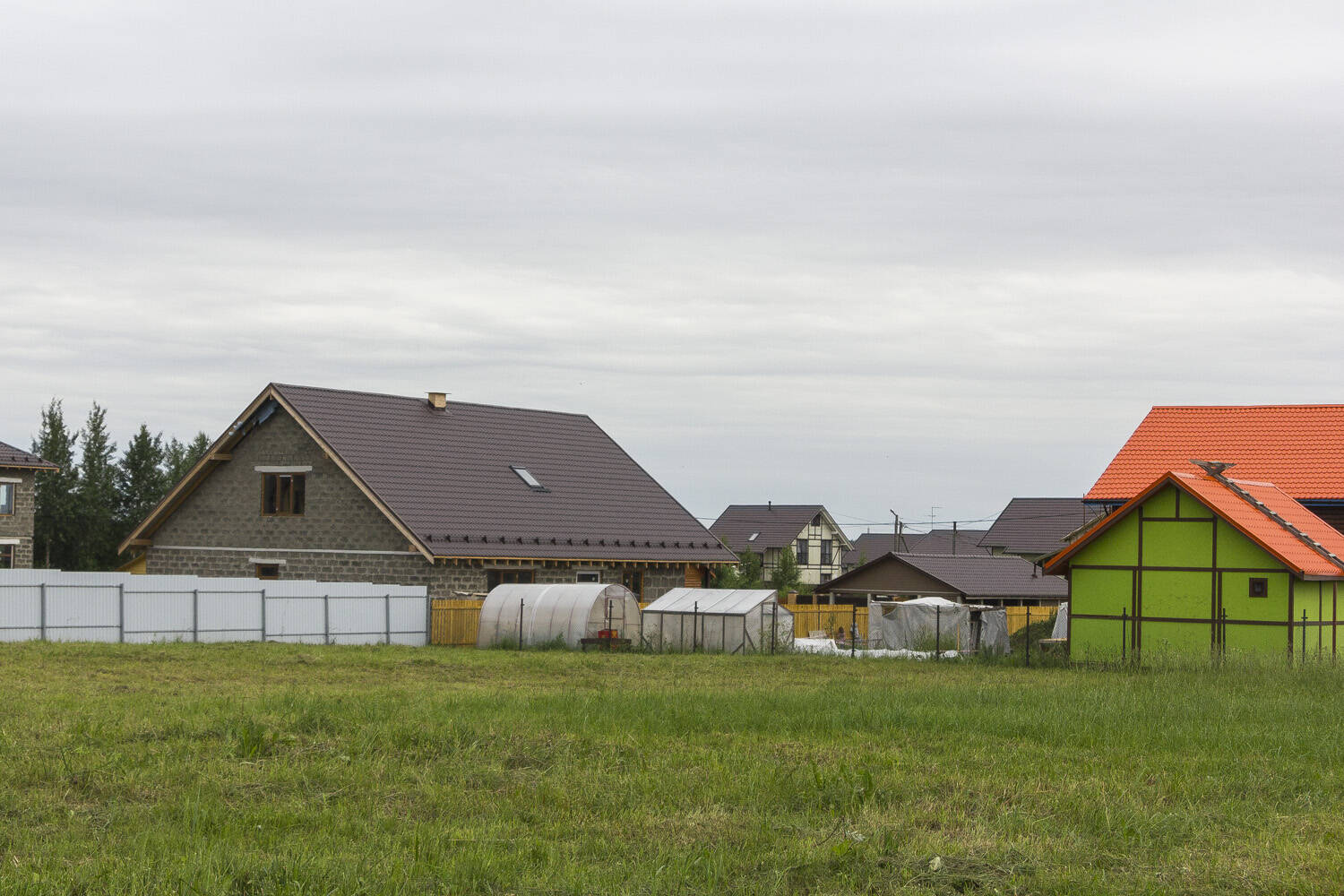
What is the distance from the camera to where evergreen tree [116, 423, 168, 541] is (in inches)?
2970

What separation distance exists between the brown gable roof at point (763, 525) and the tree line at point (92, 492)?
4344cm

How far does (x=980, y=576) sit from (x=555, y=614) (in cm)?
2527

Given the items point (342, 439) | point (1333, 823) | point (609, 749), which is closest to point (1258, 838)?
point (1333, 823)

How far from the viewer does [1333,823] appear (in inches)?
456

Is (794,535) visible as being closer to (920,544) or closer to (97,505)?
(920,544)

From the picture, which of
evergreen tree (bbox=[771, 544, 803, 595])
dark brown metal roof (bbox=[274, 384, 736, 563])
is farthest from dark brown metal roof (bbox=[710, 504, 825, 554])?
dark brown metal roof (bbox=[274, 384, 736, 563])

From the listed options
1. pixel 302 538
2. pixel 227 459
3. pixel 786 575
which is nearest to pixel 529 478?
pixel 302 538

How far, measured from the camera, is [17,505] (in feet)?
206

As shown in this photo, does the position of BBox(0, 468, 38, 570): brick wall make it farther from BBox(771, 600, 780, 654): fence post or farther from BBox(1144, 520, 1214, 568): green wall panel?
BBox(1144, 520, 1214, 568): green wall panel

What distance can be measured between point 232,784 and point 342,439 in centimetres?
3127

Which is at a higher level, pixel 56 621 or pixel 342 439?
pixel 342 439

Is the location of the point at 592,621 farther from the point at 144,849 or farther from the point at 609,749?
the point at 144,849

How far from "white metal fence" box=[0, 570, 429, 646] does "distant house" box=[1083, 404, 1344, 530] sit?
802 inches

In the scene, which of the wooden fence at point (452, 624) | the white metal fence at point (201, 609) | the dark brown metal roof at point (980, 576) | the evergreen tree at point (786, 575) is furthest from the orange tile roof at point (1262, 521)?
the evergreen tree at point (786, 575)
